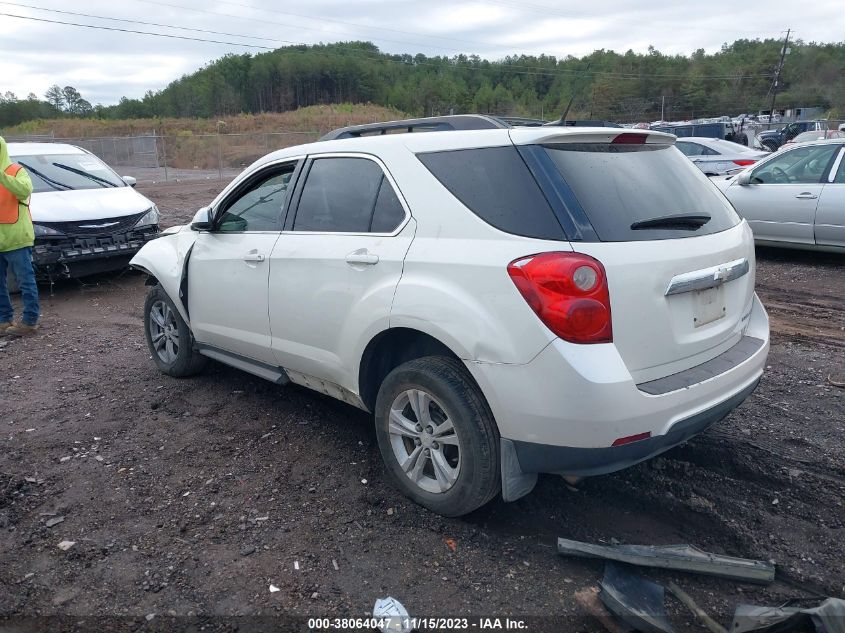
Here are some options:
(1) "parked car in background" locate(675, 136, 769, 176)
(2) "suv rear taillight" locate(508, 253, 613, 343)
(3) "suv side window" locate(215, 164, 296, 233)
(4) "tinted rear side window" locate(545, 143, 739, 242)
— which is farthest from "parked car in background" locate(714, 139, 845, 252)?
(2) "suv rear taillight" locate(508, 253, 613, 343)

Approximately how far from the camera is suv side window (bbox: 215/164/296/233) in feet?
14.3

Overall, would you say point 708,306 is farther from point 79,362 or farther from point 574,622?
point 79,362

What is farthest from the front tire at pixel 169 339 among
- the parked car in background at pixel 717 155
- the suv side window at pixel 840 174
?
the parked car in background at pixel 717 155

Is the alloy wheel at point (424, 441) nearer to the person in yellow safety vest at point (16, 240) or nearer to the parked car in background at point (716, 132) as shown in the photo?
the person in yellow safety vest at point (16, 240)

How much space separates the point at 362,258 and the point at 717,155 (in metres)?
14.3

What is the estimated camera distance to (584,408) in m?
2.78

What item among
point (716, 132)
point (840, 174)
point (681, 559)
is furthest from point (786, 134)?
point (681, 559)

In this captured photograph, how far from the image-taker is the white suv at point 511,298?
9.30ft

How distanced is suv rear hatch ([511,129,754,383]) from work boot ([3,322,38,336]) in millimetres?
5976

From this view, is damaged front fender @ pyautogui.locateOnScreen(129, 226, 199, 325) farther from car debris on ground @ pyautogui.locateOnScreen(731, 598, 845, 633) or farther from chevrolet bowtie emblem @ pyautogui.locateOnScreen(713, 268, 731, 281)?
car debris on ground @ pyautogui.locateOnScreen(731, 598, 845, 633)

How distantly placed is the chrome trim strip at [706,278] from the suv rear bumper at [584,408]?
1.21 ft

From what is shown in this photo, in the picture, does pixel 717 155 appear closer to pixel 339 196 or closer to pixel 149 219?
pixel 149 219

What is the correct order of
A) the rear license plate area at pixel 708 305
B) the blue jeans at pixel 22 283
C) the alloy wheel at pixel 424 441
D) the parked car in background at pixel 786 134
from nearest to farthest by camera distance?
the rear license plate area at pixel 708 305, the alloy wheel at pixel 424 441, the blue jeans at pixel 22 283, the parked car in background at pixel 786 134

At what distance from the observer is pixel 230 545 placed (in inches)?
130
